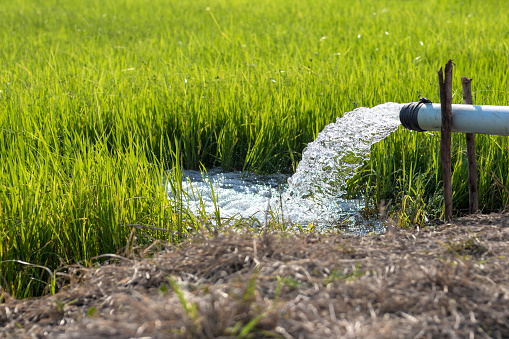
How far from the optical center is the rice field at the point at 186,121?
2.08m

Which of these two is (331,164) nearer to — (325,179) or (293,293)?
(325,179)

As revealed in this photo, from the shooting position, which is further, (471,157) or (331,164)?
(331,164)

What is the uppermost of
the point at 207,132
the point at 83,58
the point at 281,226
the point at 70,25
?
the point at 70,25

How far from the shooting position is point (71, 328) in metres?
1.29

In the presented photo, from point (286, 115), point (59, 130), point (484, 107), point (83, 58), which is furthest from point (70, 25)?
point (484, 107)

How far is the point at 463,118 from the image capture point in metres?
2.24

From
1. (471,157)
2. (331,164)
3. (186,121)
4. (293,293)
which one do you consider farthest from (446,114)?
(186,121)

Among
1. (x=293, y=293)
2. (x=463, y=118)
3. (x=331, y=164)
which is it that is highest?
(x=463, y=118)

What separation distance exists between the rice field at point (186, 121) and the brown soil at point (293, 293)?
0.27 m

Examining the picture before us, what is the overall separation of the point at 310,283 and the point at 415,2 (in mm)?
9677

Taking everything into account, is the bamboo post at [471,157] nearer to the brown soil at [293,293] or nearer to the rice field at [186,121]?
the rice field at [186,121]

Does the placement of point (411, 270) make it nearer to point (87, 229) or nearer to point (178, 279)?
point (178, 279)

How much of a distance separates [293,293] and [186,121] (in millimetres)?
2180

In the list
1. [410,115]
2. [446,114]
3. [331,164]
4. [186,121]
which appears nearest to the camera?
[446,114]
